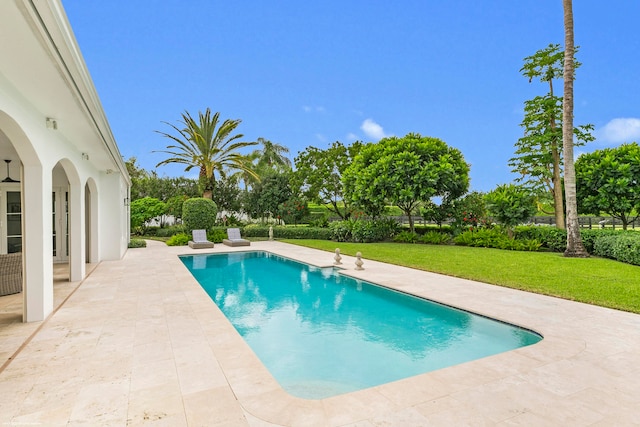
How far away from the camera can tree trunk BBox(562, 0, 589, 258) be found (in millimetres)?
13305

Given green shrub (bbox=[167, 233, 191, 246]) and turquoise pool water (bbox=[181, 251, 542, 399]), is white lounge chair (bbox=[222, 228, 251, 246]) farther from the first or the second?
turquoise pool water (bbox=[181, 251, 542, 399])

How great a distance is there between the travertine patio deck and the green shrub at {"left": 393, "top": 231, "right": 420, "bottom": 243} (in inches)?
539

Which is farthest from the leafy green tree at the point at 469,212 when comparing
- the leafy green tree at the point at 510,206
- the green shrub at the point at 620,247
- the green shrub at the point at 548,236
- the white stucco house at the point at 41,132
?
the white stucco house at the point at 41,132

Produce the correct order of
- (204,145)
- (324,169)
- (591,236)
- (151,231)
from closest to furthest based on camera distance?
1. (591,236)
2. (204,145)
3. (151,231)
4. (324,169)

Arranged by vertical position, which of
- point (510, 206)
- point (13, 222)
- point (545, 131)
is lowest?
point (13, 222)

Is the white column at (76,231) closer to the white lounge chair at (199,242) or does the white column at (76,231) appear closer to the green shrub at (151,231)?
the white lounge chair at (199,242)

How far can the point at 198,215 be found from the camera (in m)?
20.9

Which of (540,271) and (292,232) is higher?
(292,232)

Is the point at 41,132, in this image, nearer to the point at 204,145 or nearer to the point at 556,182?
the point at 204,145

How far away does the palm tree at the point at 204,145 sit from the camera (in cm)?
2333

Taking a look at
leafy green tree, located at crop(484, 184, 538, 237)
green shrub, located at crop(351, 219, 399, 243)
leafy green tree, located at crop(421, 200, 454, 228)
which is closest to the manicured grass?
leafy green tree, located at crop(484, 184, 538, 237)

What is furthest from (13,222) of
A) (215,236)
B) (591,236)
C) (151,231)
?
(591,236)

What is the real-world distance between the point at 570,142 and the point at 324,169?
1719 centimetres

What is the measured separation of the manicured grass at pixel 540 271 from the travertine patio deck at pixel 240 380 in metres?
1.44
